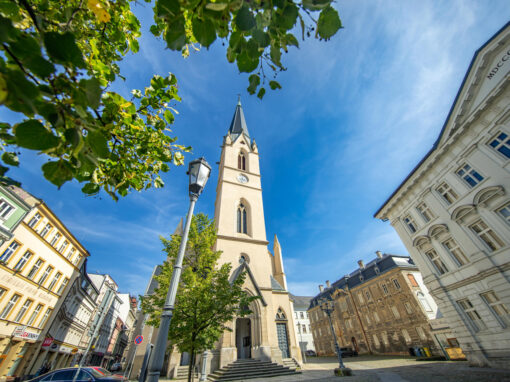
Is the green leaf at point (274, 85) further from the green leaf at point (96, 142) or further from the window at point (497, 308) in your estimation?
the window at point (497, 308)

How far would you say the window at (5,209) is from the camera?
15.2 meters

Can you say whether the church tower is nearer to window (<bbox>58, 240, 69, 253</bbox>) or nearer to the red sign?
window (<bbox>58, 240, 69, 253</bbox>)

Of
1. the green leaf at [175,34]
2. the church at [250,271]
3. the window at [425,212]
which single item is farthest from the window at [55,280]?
the window at [425,212]

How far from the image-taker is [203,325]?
8414 millimetres

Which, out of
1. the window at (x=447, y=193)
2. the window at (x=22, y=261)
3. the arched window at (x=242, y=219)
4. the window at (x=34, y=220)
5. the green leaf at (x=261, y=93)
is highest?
the arched window at (x=242, y=219)

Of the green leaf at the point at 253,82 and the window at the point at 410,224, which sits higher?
the window at the point at 410,224

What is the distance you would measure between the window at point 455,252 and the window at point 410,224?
241 centimetres

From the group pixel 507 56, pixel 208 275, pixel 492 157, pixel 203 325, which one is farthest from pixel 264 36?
pixel 507 56

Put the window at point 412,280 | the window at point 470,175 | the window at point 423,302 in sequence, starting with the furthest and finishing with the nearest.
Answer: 1. the window at point 412,280
2. the window at point 423,302
3. the window at point 470,175

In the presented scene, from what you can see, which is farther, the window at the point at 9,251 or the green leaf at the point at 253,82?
the window at the point at 9,251

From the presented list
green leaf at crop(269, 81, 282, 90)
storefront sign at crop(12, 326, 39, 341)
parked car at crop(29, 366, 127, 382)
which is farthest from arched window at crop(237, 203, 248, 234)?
green leaf at crop(269, 81, 282, 90)

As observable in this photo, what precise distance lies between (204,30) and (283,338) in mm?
20481

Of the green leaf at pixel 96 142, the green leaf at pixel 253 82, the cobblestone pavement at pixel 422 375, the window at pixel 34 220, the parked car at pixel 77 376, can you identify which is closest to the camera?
the green leaf at pixel 96 142

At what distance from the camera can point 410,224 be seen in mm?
16719
